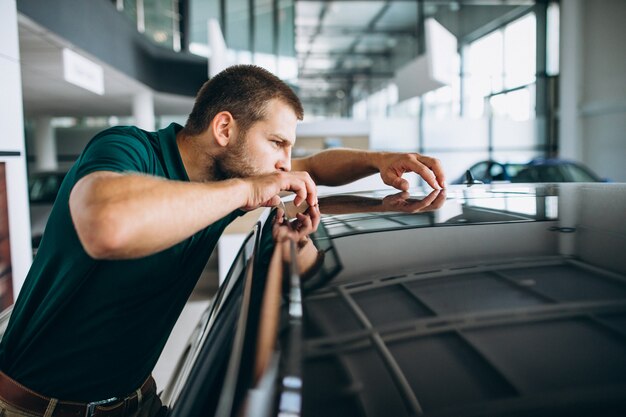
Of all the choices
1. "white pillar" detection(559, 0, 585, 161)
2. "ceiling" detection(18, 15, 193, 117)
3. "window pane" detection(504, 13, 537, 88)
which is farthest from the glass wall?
"ceiling" detection(18, 15, 193, 117)

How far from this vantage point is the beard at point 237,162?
1646mm

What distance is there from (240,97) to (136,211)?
2.60ft

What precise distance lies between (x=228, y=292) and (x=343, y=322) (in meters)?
0.35

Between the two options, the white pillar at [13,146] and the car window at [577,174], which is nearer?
the white pillar at [13,146]

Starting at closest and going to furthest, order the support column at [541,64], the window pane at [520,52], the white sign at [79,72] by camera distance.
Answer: the white sign at [79,72], the support column at [541,64], the window pane at [520,52]

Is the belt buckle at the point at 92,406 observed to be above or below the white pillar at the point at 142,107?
below

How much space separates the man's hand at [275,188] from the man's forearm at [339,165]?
70 centimetres

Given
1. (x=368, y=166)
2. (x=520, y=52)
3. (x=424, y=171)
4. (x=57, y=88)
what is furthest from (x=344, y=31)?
(x=424, y=171)

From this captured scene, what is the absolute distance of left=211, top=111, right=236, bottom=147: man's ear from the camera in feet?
5.36

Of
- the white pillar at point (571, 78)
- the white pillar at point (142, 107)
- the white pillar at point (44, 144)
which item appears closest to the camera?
the white pillar at point (142, 107)

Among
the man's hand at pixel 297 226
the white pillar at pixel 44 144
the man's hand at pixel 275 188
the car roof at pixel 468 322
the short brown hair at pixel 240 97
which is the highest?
the white pillar at pixel 44 144

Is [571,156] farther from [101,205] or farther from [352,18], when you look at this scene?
[101,205]

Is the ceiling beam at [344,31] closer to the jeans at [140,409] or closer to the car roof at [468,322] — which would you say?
the jeans at [140,409]

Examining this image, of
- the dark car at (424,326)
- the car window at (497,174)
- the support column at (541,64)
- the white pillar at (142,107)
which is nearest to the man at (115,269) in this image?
the dark car at (424,326)
